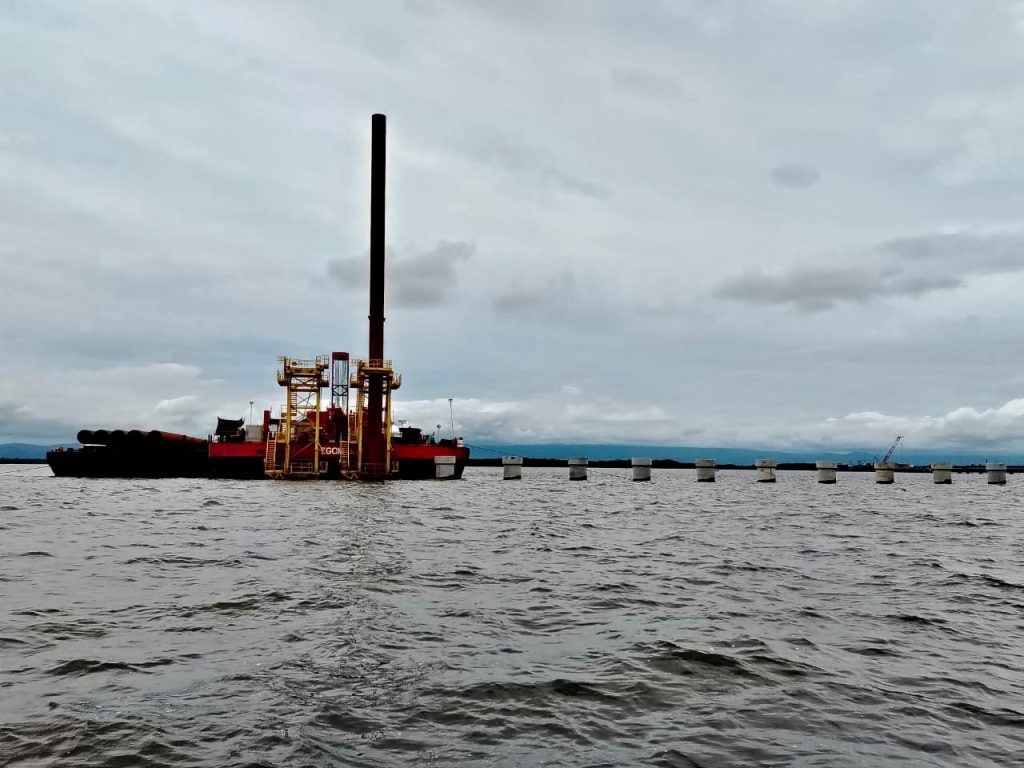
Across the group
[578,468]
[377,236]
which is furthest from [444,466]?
[377,236]

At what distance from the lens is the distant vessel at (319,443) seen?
7775 cm

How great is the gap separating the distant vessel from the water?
57.5m

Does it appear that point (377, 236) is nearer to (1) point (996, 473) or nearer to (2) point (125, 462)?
(2) point (125, 462)

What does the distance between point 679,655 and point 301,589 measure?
7.59 m

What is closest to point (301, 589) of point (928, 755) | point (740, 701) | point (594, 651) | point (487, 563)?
point (487, 563)

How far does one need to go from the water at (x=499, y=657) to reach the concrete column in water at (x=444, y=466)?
60682mm

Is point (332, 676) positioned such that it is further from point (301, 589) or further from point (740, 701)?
point (301, 589)

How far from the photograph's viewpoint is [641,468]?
107m

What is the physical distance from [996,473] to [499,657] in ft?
419

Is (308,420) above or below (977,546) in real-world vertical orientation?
above

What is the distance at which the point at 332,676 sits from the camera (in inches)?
322

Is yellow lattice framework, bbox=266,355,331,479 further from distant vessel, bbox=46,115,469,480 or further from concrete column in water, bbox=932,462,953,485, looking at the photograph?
concrete column in water, bbox=932,462,953,485

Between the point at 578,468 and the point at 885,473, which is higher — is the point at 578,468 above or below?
above

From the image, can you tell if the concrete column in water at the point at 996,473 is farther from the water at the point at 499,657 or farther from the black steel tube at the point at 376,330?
the water at the point at 499,657
